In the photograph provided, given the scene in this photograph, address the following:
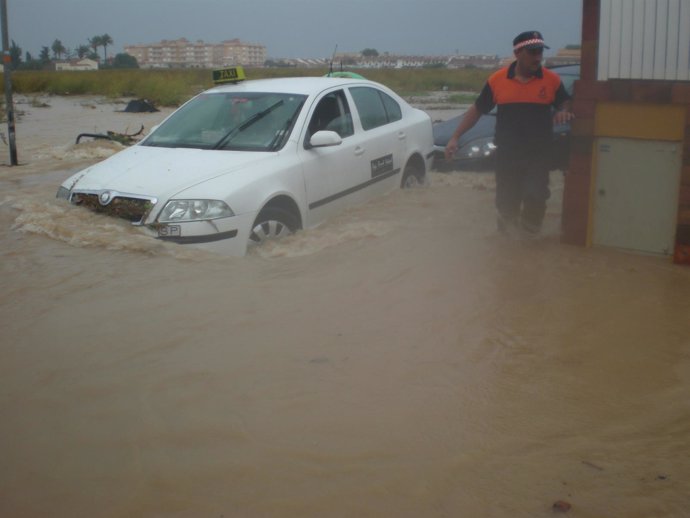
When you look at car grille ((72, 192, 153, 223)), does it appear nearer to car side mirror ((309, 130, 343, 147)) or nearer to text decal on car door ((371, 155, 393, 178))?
car side mirror ((309, 130, 343, 147))

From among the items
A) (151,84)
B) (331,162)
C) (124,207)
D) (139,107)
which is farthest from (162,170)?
(151,84)

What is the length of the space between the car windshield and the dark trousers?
179cm

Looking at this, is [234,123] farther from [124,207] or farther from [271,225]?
[124,207]

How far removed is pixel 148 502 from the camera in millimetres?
3145

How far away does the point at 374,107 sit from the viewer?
27.2 ft

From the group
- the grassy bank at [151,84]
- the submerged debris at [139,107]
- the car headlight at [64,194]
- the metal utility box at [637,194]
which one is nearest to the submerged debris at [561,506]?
the metal utility box at [637,194]

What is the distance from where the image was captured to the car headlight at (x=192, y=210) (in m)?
6.06

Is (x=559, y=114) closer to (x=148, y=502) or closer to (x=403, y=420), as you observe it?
(x=403, y=420)

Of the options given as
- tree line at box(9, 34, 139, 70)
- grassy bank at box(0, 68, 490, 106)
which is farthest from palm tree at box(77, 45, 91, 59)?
grassy bank at box(0, 68, 490, 106)

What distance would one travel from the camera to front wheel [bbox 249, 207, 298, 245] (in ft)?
20.9

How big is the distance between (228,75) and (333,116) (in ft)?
3.77

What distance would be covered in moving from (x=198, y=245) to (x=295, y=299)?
3.23 ft

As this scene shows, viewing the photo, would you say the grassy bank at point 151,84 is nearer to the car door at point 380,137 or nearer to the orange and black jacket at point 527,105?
the car door at point 380,137

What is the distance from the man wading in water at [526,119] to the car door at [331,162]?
1.26m
